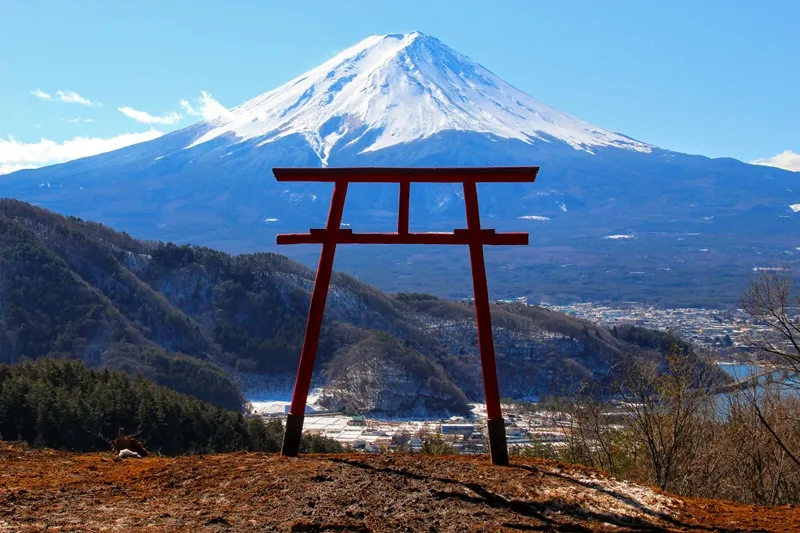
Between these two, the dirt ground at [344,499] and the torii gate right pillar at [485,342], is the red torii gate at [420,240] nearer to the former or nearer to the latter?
the torii gate right pillar at [485,342]

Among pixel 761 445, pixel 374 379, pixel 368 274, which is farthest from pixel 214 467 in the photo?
pixel 368 274

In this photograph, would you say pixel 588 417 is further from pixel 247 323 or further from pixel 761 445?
pixel 247 323

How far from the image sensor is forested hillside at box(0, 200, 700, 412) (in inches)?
2058

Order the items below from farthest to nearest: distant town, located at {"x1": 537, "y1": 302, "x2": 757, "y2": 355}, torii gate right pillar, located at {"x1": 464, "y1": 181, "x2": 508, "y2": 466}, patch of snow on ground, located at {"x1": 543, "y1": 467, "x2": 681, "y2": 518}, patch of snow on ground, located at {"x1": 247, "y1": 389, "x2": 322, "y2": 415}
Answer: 1. distant town, located at {"x1": 537, "y1": 302, "x2": 757, "y2": 355}
2. patch of snow on ground, located at {"x1": 247, "y1": 389, "x2": 322, "y2": 415}
3. torii gate right pillar, located at {"x1": 464, "y1": 181, "x2": 508, "y2": 466}
4. patch of snow on ground, located at {"x1": 543, "y1": 467, "x2": 681, "y2": 518}

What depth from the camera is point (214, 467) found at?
275 inches

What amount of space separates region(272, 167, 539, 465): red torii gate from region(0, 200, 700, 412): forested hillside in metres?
41.1

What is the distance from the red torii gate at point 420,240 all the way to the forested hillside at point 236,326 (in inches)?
1618

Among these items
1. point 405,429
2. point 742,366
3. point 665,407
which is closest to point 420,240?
point 665,407

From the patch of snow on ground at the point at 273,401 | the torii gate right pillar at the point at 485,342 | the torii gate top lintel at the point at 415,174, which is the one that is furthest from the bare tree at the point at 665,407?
the patch of snow on ground at the point at 273,401

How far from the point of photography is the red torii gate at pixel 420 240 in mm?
7500

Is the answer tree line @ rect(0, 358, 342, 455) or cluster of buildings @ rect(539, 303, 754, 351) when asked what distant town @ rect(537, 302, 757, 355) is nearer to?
cluster of buildings @ rect(539, 303, 754, 351)

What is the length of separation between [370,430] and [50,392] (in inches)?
649

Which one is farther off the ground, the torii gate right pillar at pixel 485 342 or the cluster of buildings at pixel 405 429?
the torii gate right pillar at pixel 485 342

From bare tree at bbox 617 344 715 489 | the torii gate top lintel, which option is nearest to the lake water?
bare tree at bbox 617 344 715 489
